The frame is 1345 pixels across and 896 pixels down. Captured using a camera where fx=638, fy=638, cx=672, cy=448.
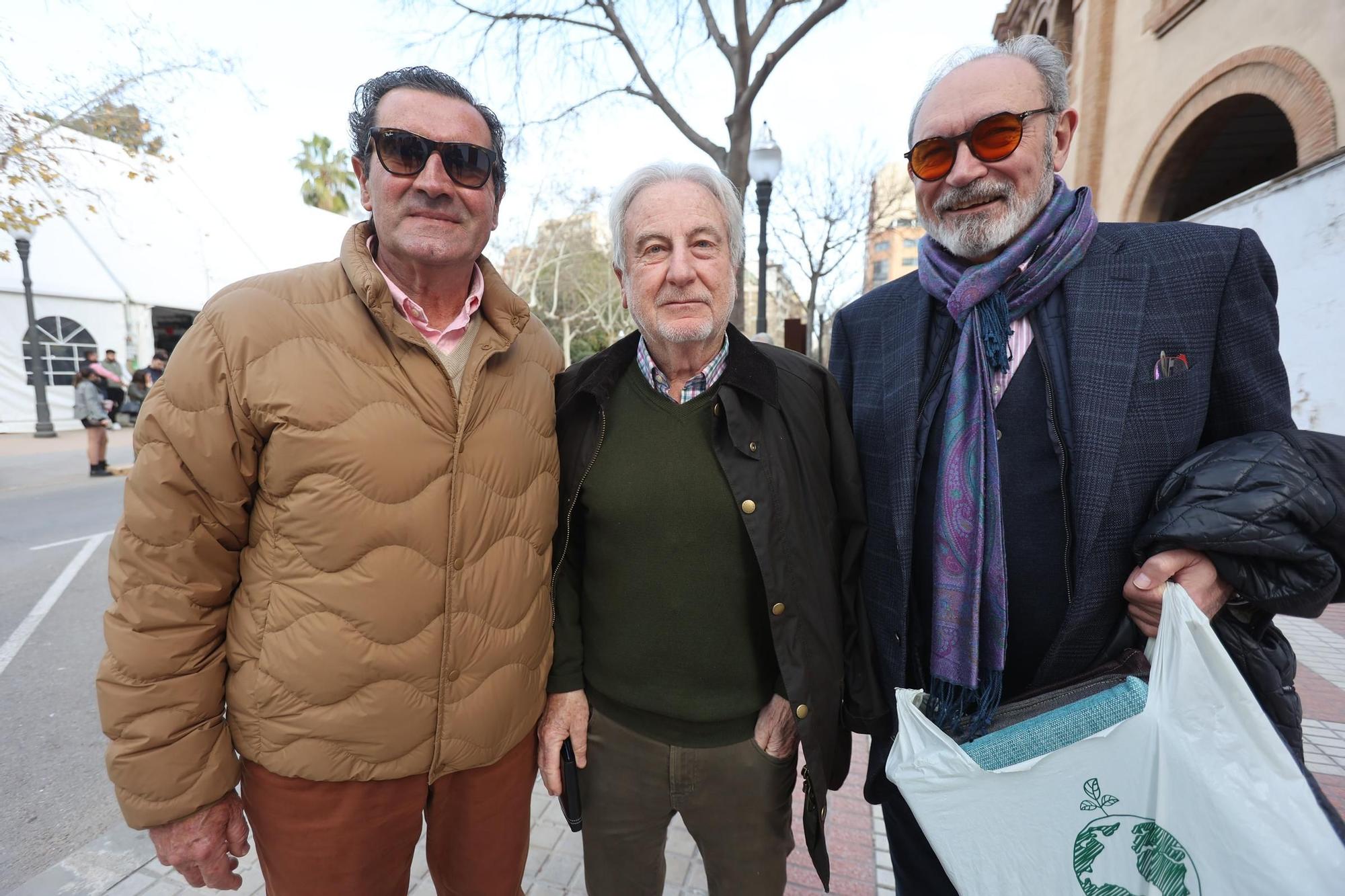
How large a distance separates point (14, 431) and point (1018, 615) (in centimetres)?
2450

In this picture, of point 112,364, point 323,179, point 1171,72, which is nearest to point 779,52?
point 1171,72

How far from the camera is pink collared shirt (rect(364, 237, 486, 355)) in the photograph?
1.75m

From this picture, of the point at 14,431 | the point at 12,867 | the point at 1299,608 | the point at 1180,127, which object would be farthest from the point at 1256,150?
the point at 14,431

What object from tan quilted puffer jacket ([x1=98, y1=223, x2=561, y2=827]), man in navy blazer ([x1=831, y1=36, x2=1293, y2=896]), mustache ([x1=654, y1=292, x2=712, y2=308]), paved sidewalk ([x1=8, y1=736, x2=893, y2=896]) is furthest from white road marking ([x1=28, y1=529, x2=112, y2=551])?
man in navy blazer ([x1=831, y1=36, x2=1293, y2=896])

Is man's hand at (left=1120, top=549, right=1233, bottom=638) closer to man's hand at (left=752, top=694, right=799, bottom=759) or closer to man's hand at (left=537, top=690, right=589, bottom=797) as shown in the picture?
man's hand at (left=752, top=694, right=799, bottom=759)

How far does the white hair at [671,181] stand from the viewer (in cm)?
195

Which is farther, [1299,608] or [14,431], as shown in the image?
[14,431]

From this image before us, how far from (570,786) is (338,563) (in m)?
0.98

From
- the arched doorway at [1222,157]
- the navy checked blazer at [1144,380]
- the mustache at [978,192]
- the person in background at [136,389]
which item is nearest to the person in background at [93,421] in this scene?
the person in background at [136,389]

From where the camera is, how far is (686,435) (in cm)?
188

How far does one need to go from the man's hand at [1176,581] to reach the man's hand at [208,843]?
2183 mm

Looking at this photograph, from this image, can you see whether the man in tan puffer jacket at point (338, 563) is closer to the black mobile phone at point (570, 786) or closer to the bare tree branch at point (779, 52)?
the black mobile phone at point (570, 786)

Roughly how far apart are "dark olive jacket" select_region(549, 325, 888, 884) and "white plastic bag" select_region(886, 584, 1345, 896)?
13.9 inches

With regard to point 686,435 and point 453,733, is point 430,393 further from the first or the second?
point 453,733
